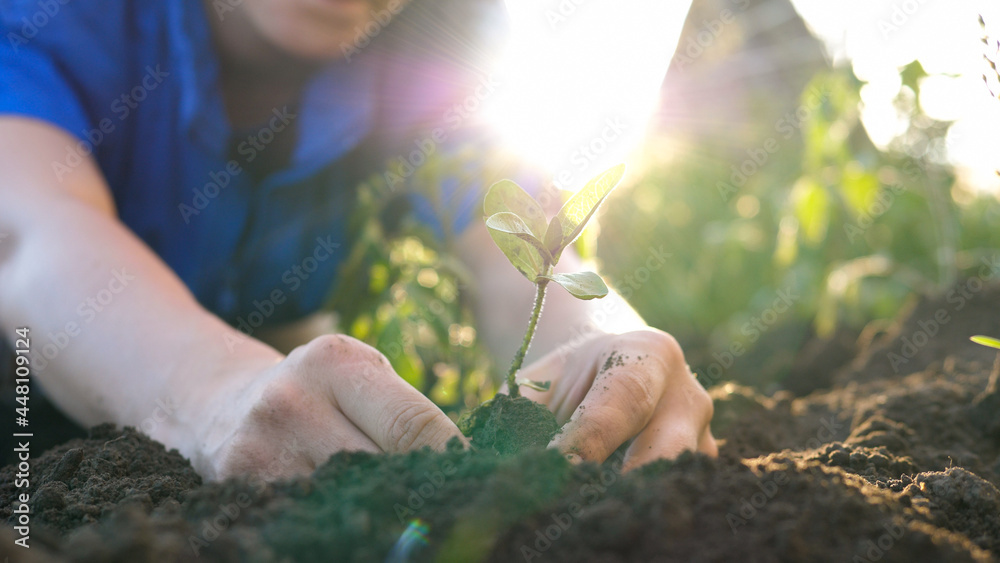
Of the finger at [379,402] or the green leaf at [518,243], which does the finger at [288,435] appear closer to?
the finger at [379,402]

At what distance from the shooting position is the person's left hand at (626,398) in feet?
3.15

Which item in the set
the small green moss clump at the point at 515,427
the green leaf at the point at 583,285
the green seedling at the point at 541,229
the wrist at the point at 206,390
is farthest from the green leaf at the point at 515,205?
the wrist at the point at 206,390

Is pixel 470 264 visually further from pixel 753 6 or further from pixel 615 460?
pixel 753 6

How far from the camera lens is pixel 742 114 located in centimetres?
525

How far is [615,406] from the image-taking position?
3.23 feet

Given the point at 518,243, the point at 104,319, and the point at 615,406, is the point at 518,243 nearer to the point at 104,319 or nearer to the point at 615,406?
the point at 615,406

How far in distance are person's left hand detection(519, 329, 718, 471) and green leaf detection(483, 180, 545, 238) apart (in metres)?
0.28

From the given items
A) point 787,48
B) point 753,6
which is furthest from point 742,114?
point 753,6

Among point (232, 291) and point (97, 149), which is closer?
point (97, 149)

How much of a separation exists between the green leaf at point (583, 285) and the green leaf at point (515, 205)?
104 millimetres

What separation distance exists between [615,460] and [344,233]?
1.50 meters

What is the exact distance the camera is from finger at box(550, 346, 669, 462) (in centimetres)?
94

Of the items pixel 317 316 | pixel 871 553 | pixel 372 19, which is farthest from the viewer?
pixel 317 316

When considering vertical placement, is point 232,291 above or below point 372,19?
below
